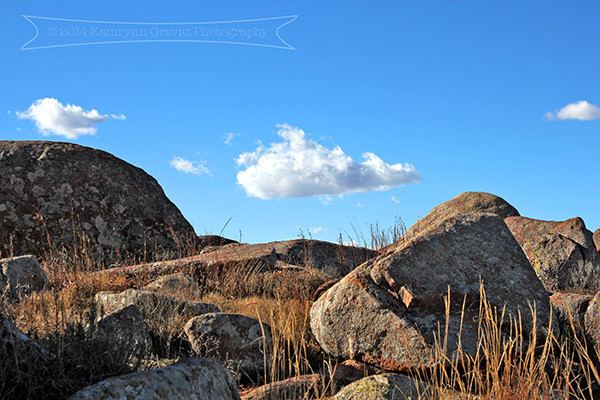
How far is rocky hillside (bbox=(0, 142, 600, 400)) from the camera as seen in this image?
4367 millimetres

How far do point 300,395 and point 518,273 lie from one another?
2.38m

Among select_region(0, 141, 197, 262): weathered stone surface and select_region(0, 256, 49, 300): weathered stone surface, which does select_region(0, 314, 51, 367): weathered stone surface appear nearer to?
select_region(0, 256, 49, 300): weathered stone surface

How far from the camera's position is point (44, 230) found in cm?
1294

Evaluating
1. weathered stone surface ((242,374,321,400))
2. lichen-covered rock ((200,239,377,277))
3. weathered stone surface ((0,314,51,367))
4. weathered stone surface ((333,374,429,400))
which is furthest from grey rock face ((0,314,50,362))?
lichen-covered rock ((200,239,377,277))

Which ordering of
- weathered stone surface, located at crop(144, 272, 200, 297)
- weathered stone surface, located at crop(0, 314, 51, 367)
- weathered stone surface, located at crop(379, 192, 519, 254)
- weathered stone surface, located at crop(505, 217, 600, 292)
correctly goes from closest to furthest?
1. weathered stone surface, located at crop(0, 314, 51, 367)
2. weathered stone surface, located at crop(144, 272, 200, 297)
3. weathered stone surface, located at crop(505, 217, 600, 292)
4. weathered stone surface, located at crop(379, 192, 519, 254)

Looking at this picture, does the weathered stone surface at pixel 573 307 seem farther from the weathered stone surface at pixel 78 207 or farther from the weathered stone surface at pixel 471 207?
the weathered stone surface at pixel 471 207

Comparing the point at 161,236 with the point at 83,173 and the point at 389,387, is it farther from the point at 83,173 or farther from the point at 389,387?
the point at 389,387

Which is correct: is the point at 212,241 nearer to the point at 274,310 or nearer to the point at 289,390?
the point at 274,310

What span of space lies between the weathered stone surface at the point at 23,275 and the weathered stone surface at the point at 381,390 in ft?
17.0

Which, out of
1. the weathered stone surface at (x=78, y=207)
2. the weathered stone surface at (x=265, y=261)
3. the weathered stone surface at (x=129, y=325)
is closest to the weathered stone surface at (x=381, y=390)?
the weathered stone surface at (x=129, y=325)

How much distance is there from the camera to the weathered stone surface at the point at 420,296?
19.5ft

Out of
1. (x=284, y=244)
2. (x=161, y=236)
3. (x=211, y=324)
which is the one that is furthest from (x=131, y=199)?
(x=211, y=324)

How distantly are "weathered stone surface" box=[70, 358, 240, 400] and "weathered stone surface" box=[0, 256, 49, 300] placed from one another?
5.68m

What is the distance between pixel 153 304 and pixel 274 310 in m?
1.28
